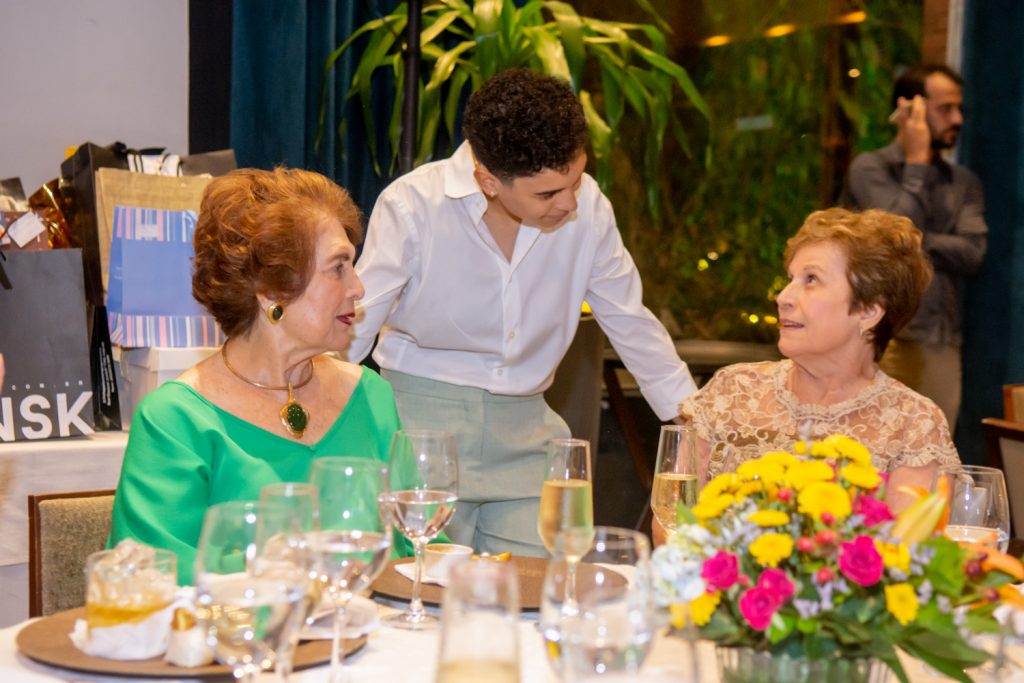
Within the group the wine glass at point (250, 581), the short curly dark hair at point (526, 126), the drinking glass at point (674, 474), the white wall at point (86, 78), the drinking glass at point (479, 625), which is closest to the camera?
the drinking glass at point (479, 625)

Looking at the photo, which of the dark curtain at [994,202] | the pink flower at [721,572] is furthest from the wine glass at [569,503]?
the dark curtain at [994,202]

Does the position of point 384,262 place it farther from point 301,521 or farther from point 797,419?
point 301,521

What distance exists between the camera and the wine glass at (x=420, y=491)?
146 centimetres

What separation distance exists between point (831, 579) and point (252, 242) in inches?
47.6

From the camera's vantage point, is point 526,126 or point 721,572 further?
point 526,126

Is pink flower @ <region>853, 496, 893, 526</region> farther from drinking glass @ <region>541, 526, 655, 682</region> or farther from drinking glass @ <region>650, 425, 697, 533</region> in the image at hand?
drinking glass @ <region>650, 425, 697, 533</region>

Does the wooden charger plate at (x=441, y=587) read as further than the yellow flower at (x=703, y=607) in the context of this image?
Yes

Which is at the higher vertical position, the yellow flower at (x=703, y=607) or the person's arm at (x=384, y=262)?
the person's arm at (x=384, y=262)

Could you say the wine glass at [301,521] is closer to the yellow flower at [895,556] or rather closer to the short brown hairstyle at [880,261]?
the yellow flower at [895,556]

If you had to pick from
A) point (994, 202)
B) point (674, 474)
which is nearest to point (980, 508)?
point (674, 474)

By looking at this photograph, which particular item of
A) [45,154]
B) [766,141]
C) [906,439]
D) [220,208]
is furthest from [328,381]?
[766,141]

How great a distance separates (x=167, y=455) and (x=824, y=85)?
3.85 m

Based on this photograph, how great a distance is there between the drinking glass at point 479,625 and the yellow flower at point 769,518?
0.32m

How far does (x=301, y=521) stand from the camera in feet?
3.74
